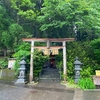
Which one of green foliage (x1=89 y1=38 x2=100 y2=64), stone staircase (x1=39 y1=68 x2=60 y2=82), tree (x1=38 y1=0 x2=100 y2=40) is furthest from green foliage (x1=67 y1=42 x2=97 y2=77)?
tree (x1=38 y1=0 x2=100 y2=40)

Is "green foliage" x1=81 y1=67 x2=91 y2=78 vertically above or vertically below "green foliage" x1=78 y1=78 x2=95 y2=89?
above

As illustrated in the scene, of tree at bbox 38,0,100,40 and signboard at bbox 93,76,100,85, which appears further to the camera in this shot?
tree at bbox 38,0,100,40

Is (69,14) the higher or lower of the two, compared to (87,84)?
higher

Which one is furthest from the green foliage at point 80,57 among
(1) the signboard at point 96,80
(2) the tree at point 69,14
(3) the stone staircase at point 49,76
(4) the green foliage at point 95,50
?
(2) the tree at point 69,14

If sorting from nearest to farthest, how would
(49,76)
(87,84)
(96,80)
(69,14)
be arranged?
(87,84) < (96,80) < (69,14) < (49,76)

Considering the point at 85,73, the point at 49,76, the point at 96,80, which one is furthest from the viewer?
the point at 49,76

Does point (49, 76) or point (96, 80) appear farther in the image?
point (49, 76)

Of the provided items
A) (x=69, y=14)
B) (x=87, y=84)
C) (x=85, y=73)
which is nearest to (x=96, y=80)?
(x=87, y=84)

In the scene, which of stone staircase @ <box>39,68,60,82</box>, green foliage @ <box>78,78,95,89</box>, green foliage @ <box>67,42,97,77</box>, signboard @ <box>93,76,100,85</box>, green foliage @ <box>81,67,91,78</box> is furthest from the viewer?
stone staircase @ <box>39,68,60,82</box>

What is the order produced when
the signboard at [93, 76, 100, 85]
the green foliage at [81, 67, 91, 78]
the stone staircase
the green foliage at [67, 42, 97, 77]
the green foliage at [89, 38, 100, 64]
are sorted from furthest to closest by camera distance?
the green foliage at [89, 38, 100, 64], the stone staircase, the green foliage at [67, 42, 97, 77], the green foliage at [81, 67, 91, 78], the signboard at [93, 76, 100, 85]

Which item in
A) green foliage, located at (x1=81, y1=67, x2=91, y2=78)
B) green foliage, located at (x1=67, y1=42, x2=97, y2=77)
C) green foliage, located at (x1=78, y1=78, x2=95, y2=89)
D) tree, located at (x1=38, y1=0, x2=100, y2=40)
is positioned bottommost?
green foliage, located at (x1=78, y1=78, x2=95, y2=89)

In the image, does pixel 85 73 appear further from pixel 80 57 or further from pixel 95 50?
pixel 95 50

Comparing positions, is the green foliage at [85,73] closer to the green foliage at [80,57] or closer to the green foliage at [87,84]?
the green foliage at [80,57]

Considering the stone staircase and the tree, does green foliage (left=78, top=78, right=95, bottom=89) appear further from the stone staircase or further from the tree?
the tree
